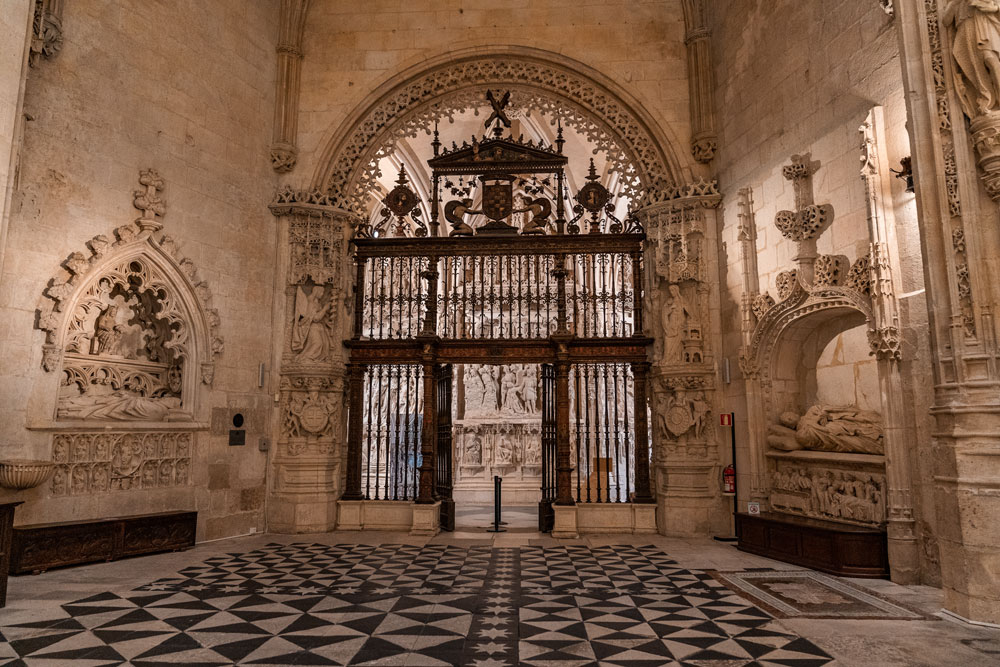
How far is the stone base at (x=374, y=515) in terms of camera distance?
991cm

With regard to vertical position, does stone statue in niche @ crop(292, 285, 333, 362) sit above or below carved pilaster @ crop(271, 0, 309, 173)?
below

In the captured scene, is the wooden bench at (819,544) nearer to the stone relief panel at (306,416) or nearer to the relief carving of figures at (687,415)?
the relief carving of figures at (687,415)

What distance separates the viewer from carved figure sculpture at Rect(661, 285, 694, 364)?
9.57 meters

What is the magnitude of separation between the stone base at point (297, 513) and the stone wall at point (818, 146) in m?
6.06

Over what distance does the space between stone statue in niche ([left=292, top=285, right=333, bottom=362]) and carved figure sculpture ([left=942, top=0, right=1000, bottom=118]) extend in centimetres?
818

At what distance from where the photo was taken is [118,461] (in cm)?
784

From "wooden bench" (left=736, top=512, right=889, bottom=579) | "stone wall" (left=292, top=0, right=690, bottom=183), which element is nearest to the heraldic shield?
"stone wall" (left=292, top=0, right=690, bottom=183)

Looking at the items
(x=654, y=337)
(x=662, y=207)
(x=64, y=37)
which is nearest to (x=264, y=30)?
(x=64, y=37)

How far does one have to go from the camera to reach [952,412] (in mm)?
4926

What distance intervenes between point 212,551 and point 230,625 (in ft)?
11.3

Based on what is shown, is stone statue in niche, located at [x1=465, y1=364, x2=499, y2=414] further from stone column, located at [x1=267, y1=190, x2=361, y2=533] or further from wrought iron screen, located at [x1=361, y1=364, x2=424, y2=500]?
stone column, located at [x1=267, y1=190, x2=361, y2=533]

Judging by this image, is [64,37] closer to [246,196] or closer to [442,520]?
[246,196]

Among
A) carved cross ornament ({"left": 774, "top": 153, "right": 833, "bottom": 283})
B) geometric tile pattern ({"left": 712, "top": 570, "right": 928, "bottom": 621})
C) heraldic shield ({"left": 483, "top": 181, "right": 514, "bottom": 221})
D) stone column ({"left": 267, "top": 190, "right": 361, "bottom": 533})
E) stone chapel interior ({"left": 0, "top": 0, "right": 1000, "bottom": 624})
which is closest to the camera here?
geometric tile pattern ({"left": 712, "top": 570, "right": 928, "bottom": 621})

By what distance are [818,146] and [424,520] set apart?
7.23 meters
